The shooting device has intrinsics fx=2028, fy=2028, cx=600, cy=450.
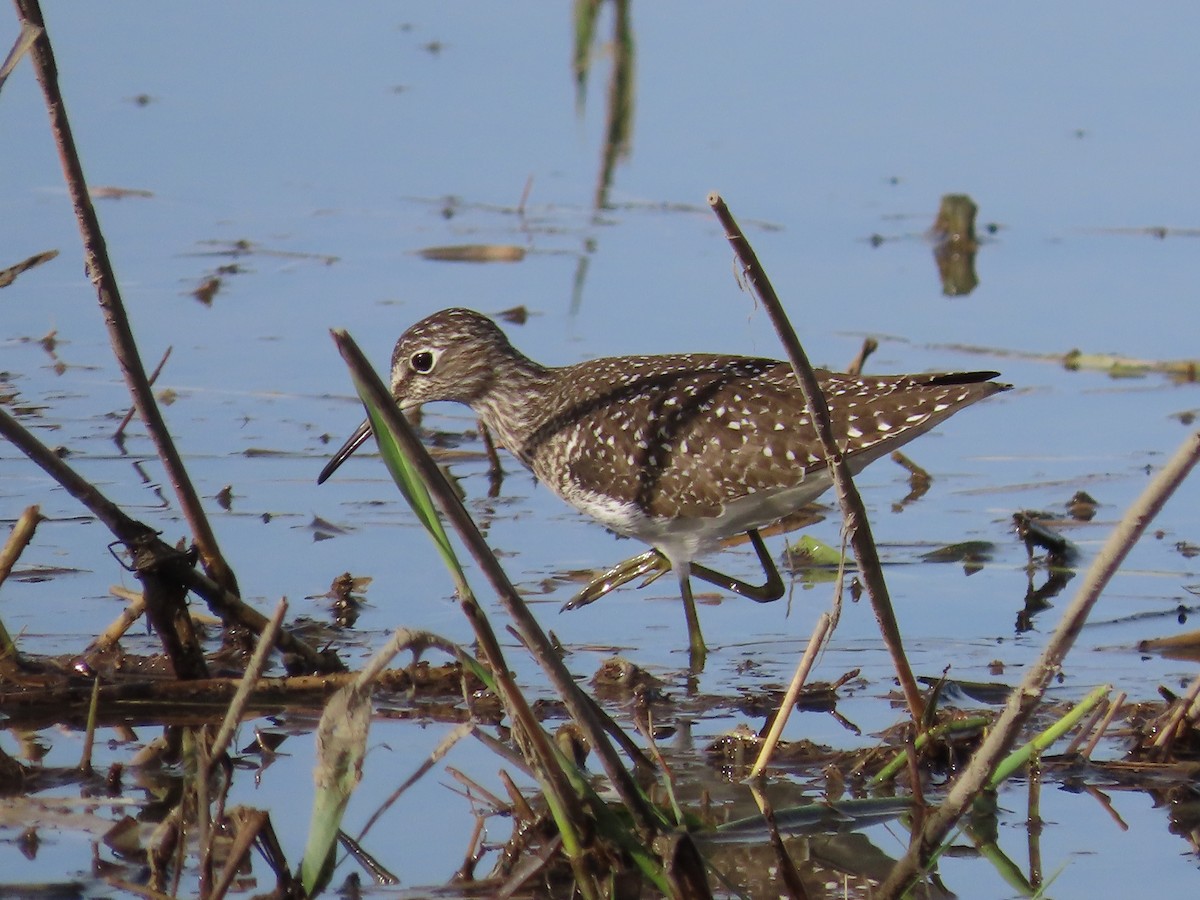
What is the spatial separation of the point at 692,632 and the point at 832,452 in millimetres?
2300

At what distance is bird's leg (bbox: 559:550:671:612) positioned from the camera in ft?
24.3

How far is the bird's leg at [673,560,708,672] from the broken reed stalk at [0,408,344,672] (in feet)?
4.45

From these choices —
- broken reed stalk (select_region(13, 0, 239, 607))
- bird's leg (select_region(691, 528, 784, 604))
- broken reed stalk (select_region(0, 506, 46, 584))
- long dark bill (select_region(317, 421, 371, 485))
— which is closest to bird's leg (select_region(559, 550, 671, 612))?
bird's leg (select_region(691, 528, 784, 604))

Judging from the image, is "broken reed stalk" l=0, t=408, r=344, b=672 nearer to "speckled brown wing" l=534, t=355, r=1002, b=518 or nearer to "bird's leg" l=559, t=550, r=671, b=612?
"bird's leg" l=559, t=550, r=671, b=612

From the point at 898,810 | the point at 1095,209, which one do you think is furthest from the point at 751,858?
the point at 1095,209

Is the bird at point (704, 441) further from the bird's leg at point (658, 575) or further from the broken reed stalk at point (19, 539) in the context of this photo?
the broken reed stalk at point (19, 539)

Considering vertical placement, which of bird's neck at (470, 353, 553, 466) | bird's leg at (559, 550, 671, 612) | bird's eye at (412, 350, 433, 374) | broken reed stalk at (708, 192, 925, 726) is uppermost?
bird's eye at (412, 350, 433, 374)

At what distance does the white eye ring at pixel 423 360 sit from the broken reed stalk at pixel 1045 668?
14.0 feet

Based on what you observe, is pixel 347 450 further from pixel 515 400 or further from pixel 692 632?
pixel 692 632

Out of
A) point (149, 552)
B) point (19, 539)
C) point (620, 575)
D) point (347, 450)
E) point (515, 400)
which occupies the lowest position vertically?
point (149, 552)

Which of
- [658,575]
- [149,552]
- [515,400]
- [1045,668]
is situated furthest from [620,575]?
[1045,668]

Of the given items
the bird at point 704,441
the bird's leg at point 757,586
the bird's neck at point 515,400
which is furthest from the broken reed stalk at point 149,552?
the bird's neck at point 515,400

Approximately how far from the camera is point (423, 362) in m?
8.59

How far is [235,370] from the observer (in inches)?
389
